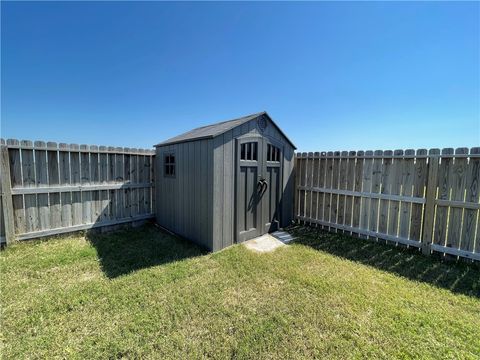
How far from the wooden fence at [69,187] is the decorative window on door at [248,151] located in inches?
127

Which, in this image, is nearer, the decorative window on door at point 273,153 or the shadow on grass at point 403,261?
the shadow on grass at point 403,261

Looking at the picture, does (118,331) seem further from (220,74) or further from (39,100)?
(39,100)

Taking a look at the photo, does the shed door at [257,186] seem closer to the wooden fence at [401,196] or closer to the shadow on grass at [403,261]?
the shadow on grass at [403,261]

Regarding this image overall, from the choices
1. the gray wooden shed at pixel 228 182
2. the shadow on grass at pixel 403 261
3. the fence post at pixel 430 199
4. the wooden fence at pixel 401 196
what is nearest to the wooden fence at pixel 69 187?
the gray wooden shed at pixel 228 182

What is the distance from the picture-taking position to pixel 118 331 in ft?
6.27

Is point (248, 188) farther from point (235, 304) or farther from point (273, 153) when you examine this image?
point (235, 304)

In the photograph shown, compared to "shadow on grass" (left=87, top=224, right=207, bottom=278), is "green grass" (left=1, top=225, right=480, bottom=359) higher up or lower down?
higher up

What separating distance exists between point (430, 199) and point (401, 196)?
0.43 meters

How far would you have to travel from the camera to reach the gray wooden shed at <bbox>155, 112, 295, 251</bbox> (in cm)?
378

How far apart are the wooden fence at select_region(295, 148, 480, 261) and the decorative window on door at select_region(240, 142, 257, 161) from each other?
6.39 ft

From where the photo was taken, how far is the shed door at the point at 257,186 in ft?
13.6

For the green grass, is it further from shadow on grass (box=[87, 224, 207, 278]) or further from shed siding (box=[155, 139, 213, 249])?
shed siding (box=[155, 139, 213, 249])

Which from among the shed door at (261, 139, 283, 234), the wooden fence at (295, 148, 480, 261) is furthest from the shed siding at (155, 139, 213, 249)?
the wooden fence at (295, 148, 480, 261)


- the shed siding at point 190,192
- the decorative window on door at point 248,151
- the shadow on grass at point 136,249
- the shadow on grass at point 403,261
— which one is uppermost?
the decorative window on door at point 248,151
